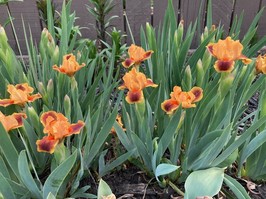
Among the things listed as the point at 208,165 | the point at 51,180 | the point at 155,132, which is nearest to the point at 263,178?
the point at 208,165

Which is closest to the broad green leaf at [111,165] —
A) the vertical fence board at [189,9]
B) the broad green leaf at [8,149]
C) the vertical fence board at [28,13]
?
the broad green leaf at [8,149]

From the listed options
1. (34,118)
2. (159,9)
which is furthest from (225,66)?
(159,9)

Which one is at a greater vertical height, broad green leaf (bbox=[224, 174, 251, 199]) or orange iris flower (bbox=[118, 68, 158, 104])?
orange iris flower (bbox=[118, 68, 158, 104])

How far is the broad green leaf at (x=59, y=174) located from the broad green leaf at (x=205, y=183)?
288 mm

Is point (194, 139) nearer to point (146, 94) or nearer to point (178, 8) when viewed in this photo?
point (146, 94)

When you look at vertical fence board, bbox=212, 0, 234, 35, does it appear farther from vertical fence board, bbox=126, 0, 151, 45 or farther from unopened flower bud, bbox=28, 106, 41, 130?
unopened flower bud, bbox=28, 106, 41, 130

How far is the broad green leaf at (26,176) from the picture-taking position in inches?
32.8

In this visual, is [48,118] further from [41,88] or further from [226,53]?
[226,53]

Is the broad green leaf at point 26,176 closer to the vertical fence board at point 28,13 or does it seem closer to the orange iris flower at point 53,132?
the orange iris flower at point 53,132

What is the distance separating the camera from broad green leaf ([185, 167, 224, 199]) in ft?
2.93

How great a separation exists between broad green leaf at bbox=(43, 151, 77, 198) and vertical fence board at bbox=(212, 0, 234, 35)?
5.92ft

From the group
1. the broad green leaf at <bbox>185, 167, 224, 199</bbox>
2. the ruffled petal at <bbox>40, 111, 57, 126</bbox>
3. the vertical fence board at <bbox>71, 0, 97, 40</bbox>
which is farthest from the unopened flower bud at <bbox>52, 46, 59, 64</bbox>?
the vertical fence board at <bbox>71, 0, 97, 40</bbox>

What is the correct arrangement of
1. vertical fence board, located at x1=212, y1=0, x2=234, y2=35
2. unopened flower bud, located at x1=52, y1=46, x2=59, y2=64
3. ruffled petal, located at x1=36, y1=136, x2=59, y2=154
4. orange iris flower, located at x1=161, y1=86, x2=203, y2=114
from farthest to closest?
vertical fence board, located at x1=212, y1=0, x2=234, y2=35 → unopened flower bud, located at x1=52, y1=46, x2=59, y2=64 → orange iris flower, located at x1=161, y1=86, x2=203, y2=114 → ruffled petal, located at x1=36, y1=136, x2=59, y2=154

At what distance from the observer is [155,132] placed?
119 cm
